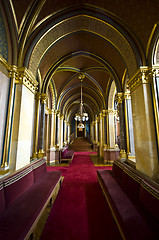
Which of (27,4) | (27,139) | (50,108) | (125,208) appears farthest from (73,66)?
(125,208)

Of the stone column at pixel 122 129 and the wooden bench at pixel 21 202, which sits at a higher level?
the stone column at pixel 122 129

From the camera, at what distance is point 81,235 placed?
65.8 inches

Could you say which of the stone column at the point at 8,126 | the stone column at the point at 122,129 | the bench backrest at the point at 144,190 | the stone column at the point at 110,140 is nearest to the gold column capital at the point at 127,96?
the stone column at the point at 122,129

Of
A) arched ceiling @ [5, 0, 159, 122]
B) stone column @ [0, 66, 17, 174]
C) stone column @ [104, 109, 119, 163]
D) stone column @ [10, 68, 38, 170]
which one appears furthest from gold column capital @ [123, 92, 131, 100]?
stone column @ [0, 66, 17, 174]

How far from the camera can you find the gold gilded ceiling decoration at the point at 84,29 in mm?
3232

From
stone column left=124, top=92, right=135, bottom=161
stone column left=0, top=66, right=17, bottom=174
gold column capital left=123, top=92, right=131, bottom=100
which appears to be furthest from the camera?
gold column capital left=123, top=92, right=131, bottom=100

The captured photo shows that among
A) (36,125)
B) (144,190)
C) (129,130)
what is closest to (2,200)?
(144,190)

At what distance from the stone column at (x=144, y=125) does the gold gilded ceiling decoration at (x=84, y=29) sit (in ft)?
1.73

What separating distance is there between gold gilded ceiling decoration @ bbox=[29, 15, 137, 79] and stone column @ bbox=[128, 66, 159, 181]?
527 millimetres

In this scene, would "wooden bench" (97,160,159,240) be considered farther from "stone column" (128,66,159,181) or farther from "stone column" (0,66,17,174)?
"stone column" (0,66,17,174)

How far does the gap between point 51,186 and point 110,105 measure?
5.91 metres

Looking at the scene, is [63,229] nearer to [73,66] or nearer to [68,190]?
[68,190]

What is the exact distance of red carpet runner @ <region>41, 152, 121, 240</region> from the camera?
1682mm

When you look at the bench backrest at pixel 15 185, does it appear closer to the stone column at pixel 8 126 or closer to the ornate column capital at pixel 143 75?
the stone column at pixel 8 126
